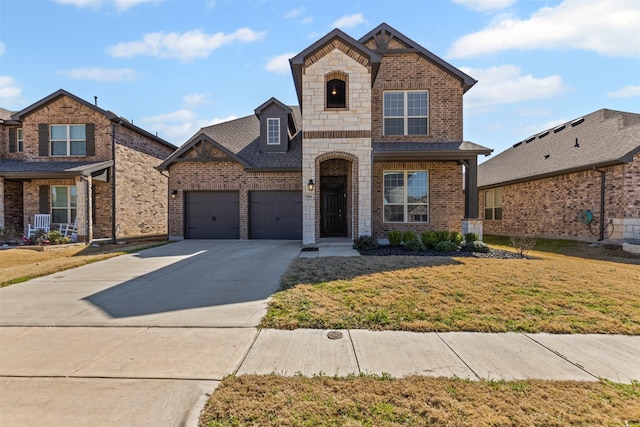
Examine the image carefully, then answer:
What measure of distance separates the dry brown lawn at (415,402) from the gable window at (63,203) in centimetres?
1660

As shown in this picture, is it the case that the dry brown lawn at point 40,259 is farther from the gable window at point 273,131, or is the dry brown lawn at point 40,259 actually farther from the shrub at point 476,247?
the shrub at point 476,247

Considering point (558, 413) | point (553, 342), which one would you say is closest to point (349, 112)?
point (553, 342)

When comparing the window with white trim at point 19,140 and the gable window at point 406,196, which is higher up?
the window with white trim at point 19,140

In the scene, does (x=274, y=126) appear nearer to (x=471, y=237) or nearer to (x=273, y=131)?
(x=273, y=131)

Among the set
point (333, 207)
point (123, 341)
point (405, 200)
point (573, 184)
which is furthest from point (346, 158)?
point (573, 184)

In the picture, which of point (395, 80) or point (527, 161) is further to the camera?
point (527, 161)

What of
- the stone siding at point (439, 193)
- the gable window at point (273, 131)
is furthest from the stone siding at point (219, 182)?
the stone siding at point (439, 193)

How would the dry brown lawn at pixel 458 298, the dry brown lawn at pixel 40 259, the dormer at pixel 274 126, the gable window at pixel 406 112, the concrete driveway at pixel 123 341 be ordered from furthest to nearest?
1. the dormer at pixel 274 126
2. the gable window at pixel 406 112
3. the dry brown lawn at pixel 40 259
4. the dry brown lawn at pixel 458 298
5. the concrete driveway at pixel 123 341

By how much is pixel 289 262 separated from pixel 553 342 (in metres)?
6.11

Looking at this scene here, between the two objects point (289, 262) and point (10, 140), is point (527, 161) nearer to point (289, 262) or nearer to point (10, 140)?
point (289, 262)

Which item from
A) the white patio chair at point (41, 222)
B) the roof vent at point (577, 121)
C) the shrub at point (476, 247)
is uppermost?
the roof vent at point (577, 121)

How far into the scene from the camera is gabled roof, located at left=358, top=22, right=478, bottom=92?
12.7 metres

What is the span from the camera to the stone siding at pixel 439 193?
12.6 m

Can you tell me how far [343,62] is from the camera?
1118cm
